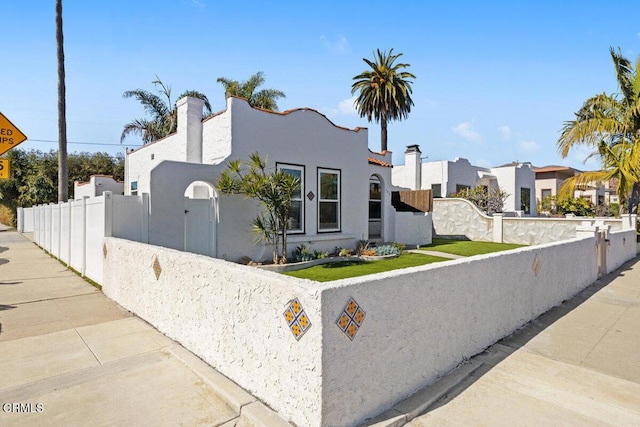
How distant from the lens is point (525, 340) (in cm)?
569

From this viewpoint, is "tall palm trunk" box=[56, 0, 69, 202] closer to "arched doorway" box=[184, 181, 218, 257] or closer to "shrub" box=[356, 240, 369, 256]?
"arched doorway" box=[184, 181, 218, 257]

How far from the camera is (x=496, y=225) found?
20516 mm

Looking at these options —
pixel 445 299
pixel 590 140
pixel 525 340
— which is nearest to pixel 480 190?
pixel 590 140

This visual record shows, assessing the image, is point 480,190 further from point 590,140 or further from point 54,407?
point 54,407

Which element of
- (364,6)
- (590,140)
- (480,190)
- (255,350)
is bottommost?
(255,350)

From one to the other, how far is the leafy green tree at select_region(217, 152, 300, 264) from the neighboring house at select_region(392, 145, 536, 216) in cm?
1707

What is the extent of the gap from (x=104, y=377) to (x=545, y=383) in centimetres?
491

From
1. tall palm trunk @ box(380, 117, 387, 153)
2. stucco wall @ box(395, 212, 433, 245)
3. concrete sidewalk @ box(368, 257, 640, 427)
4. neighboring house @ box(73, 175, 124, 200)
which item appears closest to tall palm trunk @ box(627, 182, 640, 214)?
stucco wall @ box(395, 212, 433, 245)

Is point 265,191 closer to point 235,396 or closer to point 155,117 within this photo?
point 235,396

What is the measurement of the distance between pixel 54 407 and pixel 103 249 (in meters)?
4.75

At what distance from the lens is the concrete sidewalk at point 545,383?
351 centimetres

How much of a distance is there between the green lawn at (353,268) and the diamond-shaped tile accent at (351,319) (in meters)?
6.09

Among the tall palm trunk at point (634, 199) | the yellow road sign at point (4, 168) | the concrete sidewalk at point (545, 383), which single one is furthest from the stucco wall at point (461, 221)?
the yellow road sign at point (4, 168)

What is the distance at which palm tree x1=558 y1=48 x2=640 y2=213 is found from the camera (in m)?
14.4
